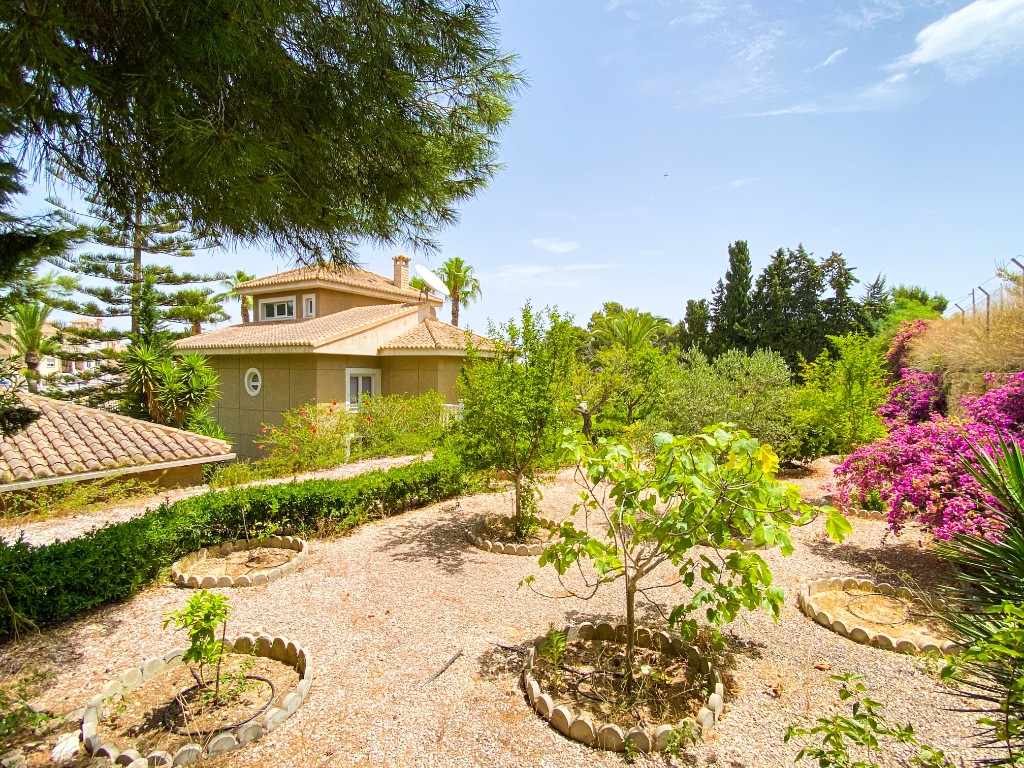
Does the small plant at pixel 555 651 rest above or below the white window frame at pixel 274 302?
below

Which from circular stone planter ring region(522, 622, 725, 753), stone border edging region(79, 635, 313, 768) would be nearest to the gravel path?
stone border edging region(79, 635, 313, 768)

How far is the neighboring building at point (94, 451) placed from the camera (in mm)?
8352

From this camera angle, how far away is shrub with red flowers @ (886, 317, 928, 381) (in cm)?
1980

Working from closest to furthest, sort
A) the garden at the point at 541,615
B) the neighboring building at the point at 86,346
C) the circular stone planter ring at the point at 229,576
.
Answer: the garden at the point at 541,615
the circular stone planter ring at the point at 229,576
the neighboring building at the point at 86,346

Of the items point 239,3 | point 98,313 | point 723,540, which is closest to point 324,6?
point 239,3

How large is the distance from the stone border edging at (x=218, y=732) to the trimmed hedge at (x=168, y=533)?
65.0 inches

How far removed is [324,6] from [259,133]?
34.0 inches

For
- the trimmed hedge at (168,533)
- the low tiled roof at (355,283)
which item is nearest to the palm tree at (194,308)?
the low tiled roof at (355,283)

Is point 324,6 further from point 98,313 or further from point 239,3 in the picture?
point 98,313

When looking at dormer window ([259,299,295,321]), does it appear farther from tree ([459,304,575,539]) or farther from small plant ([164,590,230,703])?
small plant ([164,590,230,703])

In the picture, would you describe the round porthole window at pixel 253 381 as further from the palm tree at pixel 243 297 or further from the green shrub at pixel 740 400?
the green shrub at pixel 740 400

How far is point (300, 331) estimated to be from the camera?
1695 cm

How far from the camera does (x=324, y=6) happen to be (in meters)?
2.94

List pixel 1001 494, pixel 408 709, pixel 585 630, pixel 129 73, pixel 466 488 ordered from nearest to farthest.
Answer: pixel 129 73
pixel 408 709
pixel 1001 494
pixel 585 630
pixel 466 488
